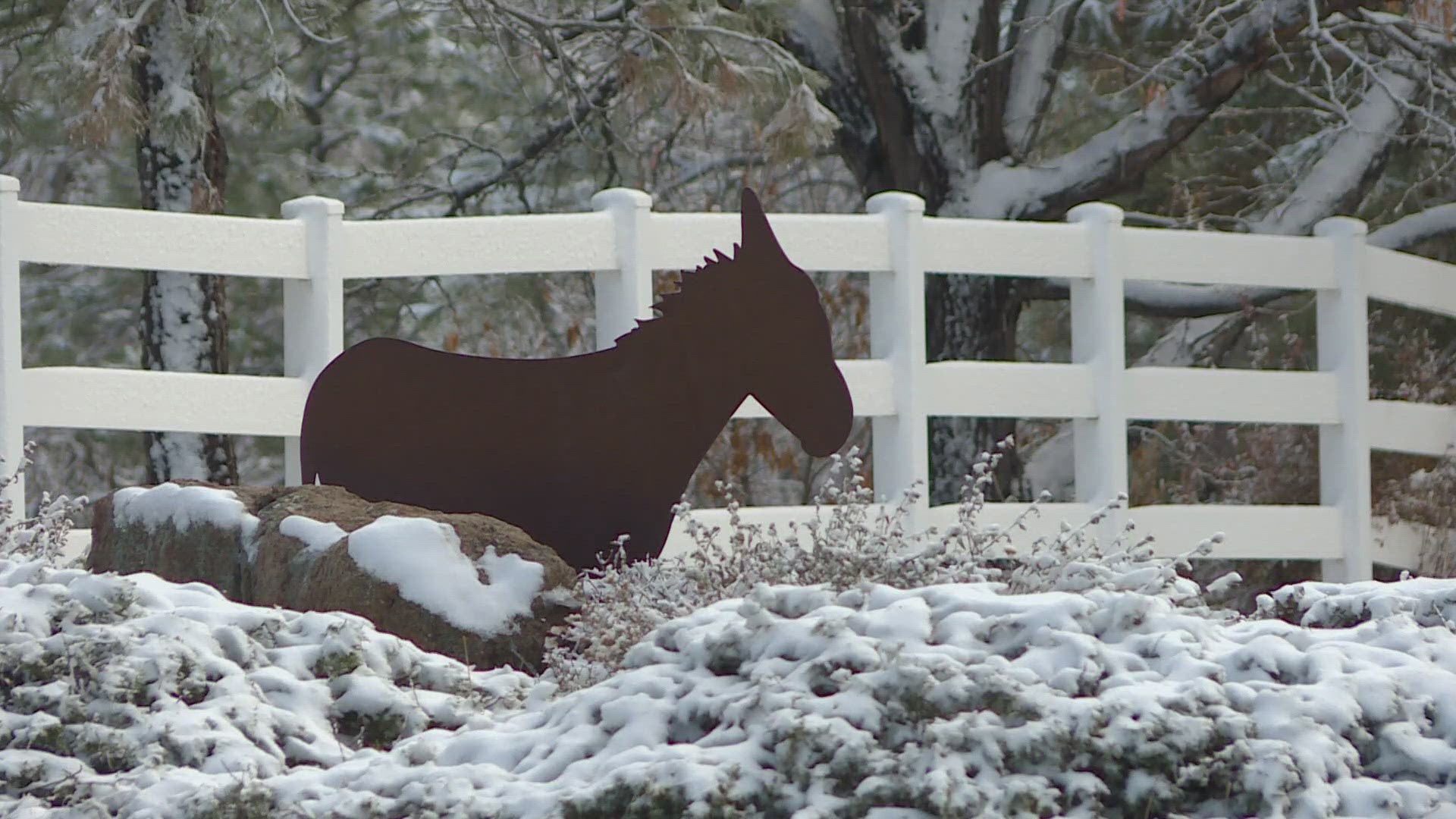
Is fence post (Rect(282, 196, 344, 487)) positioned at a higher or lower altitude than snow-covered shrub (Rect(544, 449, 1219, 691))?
higher

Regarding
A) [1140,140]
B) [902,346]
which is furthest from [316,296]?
[1140,140]

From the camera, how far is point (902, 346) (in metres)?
8.50

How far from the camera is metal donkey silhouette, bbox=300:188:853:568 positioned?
5.48m

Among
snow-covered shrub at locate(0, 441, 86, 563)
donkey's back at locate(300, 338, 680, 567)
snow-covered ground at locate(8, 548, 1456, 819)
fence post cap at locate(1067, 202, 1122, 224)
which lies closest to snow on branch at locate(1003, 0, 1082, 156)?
fence post cap at locate(1067, 202, 1122, 224)

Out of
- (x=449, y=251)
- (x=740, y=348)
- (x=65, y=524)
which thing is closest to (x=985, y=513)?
(x=449, y=251)

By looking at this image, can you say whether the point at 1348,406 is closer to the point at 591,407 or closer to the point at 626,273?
the point at 626,273

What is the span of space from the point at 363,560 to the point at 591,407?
1.12m

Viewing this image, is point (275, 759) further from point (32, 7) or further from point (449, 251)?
point (32, 7)

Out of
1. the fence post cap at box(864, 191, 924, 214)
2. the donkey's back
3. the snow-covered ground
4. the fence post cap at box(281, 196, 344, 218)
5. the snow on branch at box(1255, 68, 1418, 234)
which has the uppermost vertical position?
the snow on branch at box(1255, 68, 1418, 234)

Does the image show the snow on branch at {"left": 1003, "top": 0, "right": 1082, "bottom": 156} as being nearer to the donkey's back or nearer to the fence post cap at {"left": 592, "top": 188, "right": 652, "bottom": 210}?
the fence post cap at {"left": 592, "top": 188, "right": 652, "bottom": 210}

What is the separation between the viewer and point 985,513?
8.75 m

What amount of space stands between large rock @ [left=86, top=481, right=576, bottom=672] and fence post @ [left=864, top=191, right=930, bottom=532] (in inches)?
143

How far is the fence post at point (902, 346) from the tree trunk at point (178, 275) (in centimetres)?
304

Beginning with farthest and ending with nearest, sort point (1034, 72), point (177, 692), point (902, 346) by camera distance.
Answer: point (1034, 72), point (902, 346), point (177, 692)
